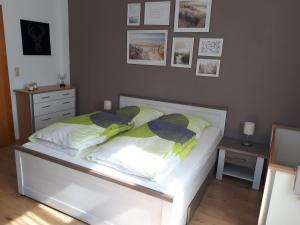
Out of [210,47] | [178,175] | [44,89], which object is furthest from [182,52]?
[44,89]

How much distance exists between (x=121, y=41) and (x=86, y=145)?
192 centimetres

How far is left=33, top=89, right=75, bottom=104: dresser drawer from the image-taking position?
347cm

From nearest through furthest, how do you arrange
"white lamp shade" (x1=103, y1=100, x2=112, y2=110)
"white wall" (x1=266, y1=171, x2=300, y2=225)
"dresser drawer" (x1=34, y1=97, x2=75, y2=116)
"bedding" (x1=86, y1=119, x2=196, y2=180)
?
"white wall" (x1=266, y1=171, x2=300, y2=225) < "bedding" (x1=86, y1=119, x2=196, y2=180) < "dresser drawer" (x1=34, y1=97, x2=75, y2=116) < "white lamp shade" (x1=103, y1=100, x2=112, y2=110)

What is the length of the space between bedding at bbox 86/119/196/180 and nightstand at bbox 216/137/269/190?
59cm

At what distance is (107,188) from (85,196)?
27 cm

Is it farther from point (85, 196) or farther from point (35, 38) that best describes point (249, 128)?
point (35, 38)

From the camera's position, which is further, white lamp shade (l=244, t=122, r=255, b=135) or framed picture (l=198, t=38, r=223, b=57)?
Result: framed picture (l=198, t=38, r=223, b=57)

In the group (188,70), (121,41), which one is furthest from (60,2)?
(188,70)

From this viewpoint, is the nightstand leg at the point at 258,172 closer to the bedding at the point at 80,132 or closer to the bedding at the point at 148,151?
the bedding at the point at 148,151

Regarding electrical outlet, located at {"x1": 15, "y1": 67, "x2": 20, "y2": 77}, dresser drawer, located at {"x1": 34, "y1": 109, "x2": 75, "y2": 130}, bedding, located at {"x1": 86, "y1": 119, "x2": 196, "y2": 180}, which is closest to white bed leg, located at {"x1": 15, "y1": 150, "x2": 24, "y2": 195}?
bedding, located at {"x1": 86, "y1": 119, "x2": 196, "y2": 180}

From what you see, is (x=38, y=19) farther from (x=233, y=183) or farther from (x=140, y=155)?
(x=233, y=183)

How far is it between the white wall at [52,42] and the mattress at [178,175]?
1701mm

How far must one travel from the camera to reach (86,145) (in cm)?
221

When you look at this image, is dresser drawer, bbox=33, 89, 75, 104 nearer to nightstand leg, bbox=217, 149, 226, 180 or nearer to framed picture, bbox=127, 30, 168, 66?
framed picture, bbox=127, 30, 168, 66
